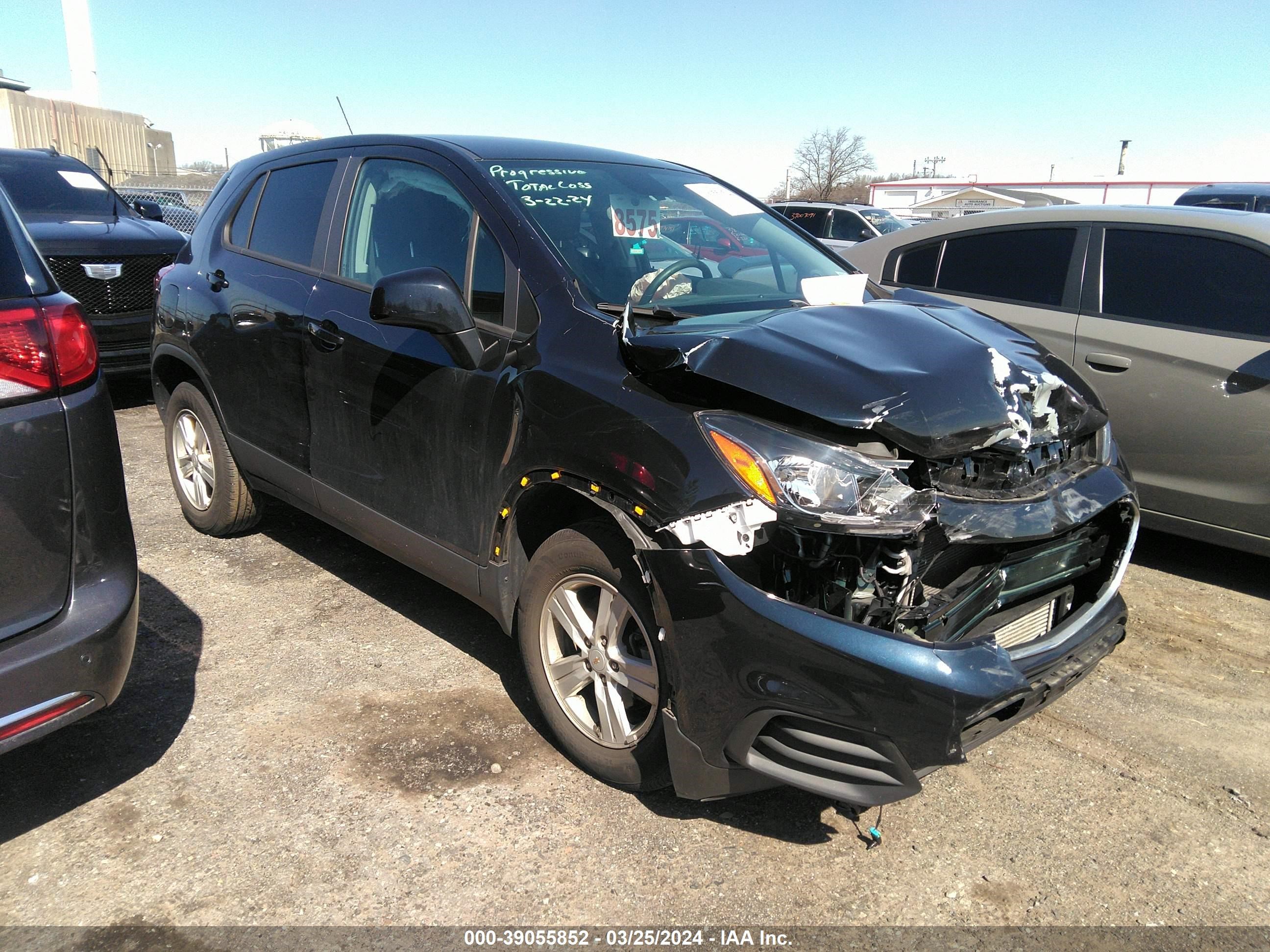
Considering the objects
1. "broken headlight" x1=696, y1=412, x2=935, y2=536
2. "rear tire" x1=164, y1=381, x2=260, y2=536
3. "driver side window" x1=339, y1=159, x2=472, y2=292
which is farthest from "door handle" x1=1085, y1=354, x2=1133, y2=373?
"rear tire" x1=164, y1=381, x2=260, y2=536

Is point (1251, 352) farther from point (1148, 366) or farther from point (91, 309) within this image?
point (91, 309)

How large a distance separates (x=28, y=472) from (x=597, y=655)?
1510 millimetres

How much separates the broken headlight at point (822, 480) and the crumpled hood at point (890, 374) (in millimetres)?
84

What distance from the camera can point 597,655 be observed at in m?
2.65

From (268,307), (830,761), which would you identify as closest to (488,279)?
(268,307)

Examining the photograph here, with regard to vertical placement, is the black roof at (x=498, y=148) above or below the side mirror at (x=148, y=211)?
above

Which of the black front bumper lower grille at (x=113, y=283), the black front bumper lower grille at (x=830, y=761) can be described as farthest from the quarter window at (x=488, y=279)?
the black front bumper lower grille at (x=113, y=283)

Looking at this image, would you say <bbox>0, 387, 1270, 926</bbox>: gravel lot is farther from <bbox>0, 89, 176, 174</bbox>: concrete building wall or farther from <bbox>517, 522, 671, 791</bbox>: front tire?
<bbox>0, 89, 176, 174</bbox>: concrete building wall

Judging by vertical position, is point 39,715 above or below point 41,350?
below

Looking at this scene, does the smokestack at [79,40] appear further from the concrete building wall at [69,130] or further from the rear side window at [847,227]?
the rear side window at [847,227]

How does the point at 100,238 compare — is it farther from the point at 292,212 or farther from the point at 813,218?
the point at 813,218

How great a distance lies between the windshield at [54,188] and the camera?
8023mm

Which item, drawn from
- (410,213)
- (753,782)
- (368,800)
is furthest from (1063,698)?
(410,213)

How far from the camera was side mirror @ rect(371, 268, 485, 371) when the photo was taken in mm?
2754
